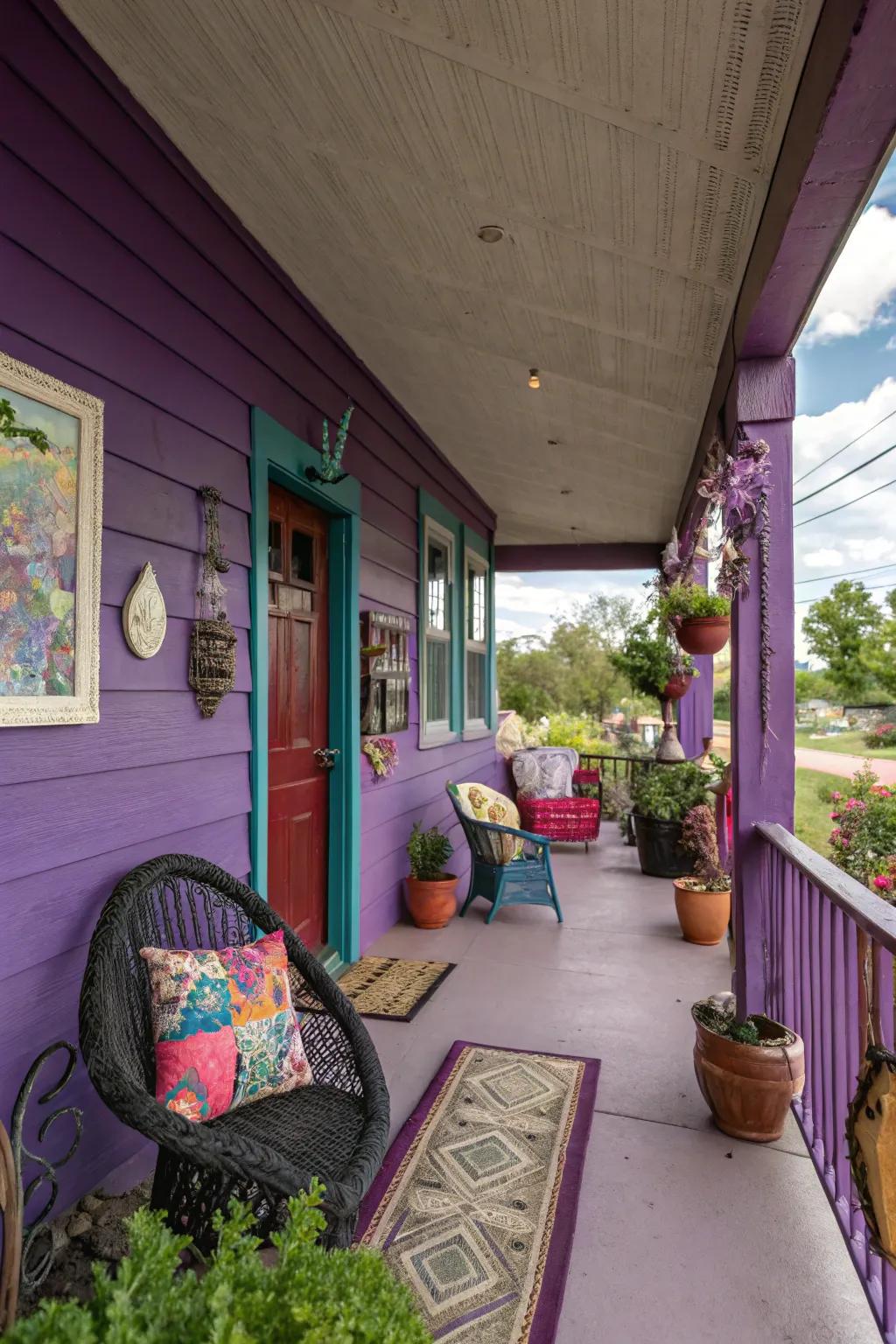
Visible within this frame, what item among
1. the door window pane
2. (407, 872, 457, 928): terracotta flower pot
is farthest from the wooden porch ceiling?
the door window pane

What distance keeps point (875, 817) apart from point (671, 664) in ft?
6.58

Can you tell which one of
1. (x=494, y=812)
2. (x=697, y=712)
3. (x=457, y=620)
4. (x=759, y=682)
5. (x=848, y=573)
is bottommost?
(x=494, y=812)

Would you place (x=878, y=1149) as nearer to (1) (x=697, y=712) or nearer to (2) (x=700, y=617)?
(2) (x=700, y=617)

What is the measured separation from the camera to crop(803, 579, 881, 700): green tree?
2442 centimetres

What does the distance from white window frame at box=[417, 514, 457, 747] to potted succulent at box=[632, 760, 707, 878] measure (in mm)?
1456

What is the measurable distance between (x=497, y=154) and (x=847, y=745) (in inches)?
828

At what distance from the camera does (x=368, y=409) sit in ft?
12.5

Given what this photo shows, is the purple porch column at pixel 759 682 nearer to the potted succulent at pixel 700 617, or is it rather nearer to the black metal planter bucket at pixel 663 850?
the potted succulent at pixel 700 617

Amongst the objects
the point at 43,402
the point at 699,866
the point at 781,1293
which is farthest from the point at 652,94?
the point at 699,866

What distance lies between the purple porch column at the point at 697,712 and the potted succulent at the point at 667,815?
1.54 metres

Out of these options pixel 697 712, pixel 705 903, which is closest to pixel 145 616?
pixel 705 903

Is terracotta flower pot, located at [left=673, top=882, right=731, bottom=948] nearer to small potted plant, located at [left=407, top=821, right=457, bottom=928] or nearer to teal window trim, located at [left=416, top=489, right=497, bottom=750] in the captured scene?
small potted plant, located at [left=407, top=821, right=457, bottom=928]

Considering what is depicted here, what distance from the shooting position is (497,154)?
2.06 m

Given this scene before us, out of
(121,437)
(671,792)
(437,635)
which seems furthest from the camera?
(671,792)
